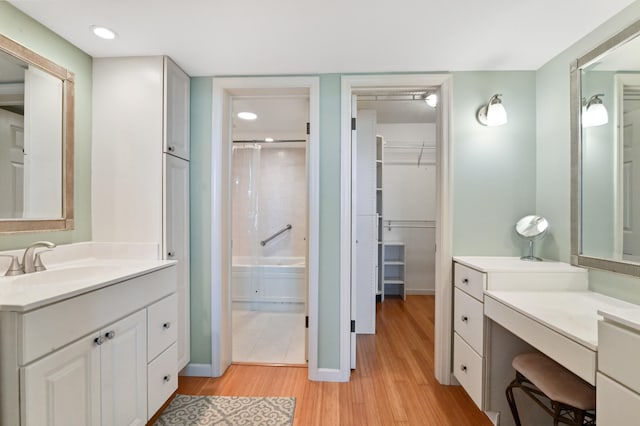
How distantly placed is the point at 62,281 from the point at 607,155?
Answer: 2908mm

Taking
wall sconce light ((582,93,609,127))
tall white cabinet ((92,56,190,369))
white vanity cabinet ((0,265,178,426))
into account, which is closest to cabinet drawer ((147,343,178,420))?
white vanity cabinet ((0,265,178,426))

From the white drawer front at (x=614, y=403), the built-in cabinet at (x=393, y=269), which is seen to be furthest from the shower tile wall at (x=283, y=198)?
the white drawer front at (x=614, y=403)

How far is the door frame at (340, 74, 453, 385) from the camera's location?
6.28 feet

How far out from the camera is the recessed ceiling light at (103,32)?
1475 millimetres

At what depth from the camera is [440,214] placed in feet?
6.44

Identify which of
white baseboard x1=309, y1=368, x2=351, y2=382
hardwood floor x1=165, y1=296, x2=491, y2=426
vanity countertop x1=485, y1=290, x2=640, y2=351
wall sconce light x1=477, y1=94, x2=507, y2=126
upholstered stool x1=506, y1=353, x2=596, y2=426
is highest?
wall sconce light x1=477, y1=94, x2=507, y2=126

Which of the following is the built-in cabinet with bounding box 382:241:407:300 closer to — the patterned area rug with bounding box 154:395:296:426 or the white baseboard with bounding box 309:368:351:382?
the white baseboard with bounding box 309:368:351:382

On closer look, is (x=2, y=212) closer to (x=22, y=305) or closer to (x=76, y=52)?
(x=22, y=305)

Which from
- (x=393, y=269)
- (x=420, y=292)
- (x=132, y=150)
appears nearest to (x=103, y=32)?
(x=132, y=150)

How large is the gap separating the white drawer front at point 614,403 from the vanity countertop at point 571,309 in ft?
0.35

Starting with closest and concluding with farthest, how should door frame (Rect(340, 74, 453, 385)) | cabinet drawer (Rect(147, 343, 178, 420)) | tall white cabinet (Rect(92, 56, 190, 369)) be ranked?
cabinet drawer (Rect(147, 343, 178, 420))
tall white cabinet (Rect(92, 56, 190, 369))
door frame (Rect(340, 74, 453, 385))

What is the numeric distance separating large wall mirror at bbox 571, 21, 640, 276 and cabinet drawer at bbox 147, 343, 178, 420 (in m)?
2.42

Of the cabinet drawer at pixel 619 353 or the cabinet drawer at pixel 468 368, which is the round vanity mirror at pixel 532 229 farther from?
the cabinet drawer at pixel 619 353

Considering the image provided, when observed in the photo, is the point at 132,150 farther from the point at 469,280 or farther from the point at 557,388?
the point at 557,388
